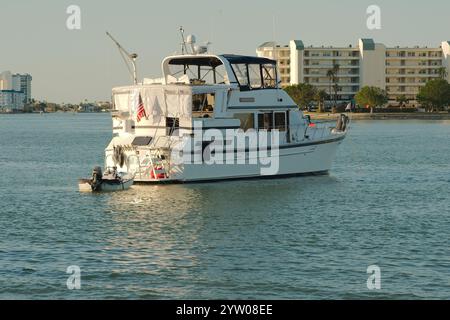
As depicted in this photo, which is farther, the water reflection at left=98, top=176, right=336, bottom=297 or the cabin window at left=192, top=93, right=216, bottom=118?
the cabin window at left=192, top=93, right=216, bottom=118

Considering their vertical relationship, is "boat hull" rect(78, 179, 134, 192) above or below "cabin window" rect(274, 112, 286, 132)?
below

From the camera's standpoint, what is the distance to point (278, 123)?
43594 mm

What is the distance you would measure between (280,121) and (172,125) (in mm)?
5667

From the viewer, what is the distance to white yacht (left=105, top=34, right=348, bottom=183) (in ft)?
132

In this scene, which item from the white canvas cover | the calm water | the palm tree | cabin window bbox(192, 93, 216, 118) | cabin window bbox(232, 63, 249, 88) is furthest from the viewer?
the palm tree

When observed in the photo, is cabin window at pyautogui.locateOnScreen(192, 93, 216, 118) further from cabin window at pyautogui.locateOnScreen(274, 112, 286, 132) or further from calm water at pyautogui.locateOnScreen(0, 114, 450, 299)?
calm water at pyautogui.locateOnScreen(0, 114, 450, 299)

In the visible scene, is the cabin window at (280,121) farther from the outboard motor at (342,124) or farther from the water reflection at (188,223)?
the outboard motor at (342,124)

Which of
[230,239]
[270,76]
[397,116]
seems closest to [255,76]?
[270,76]

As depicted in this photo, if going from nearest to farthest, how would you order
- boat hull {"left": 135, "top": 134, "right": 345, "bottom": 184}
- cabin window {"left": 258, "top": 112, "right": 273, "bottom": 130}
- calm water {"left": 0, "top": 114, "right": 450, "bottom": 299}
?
calm water {"left": 0, "top": 114, "right": 450, "bottom": 299} → boat hull {"left": 135, "top": 134, "right": 345, "bottom": 184} → cabin window {"left": 258, "top": 112, "right": 273, "bottom": 130}

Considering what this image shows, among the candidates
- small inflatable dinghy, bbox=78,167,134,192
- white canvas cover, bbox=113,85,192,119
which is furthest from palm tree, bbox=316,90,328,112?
small inflatable dinghy, bbox=78,167,134,192

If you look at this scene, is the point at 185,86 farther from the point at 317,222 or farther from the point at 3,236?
the point at 3,236

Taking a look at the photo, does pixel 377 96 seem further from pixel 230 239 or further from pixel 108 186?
pixel 230 239

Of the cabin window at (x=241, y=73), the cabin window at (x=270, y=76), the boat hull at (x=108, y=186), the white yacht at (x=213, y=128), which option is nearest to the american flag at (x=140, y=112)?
the white yacht at (x=213, y=128)
